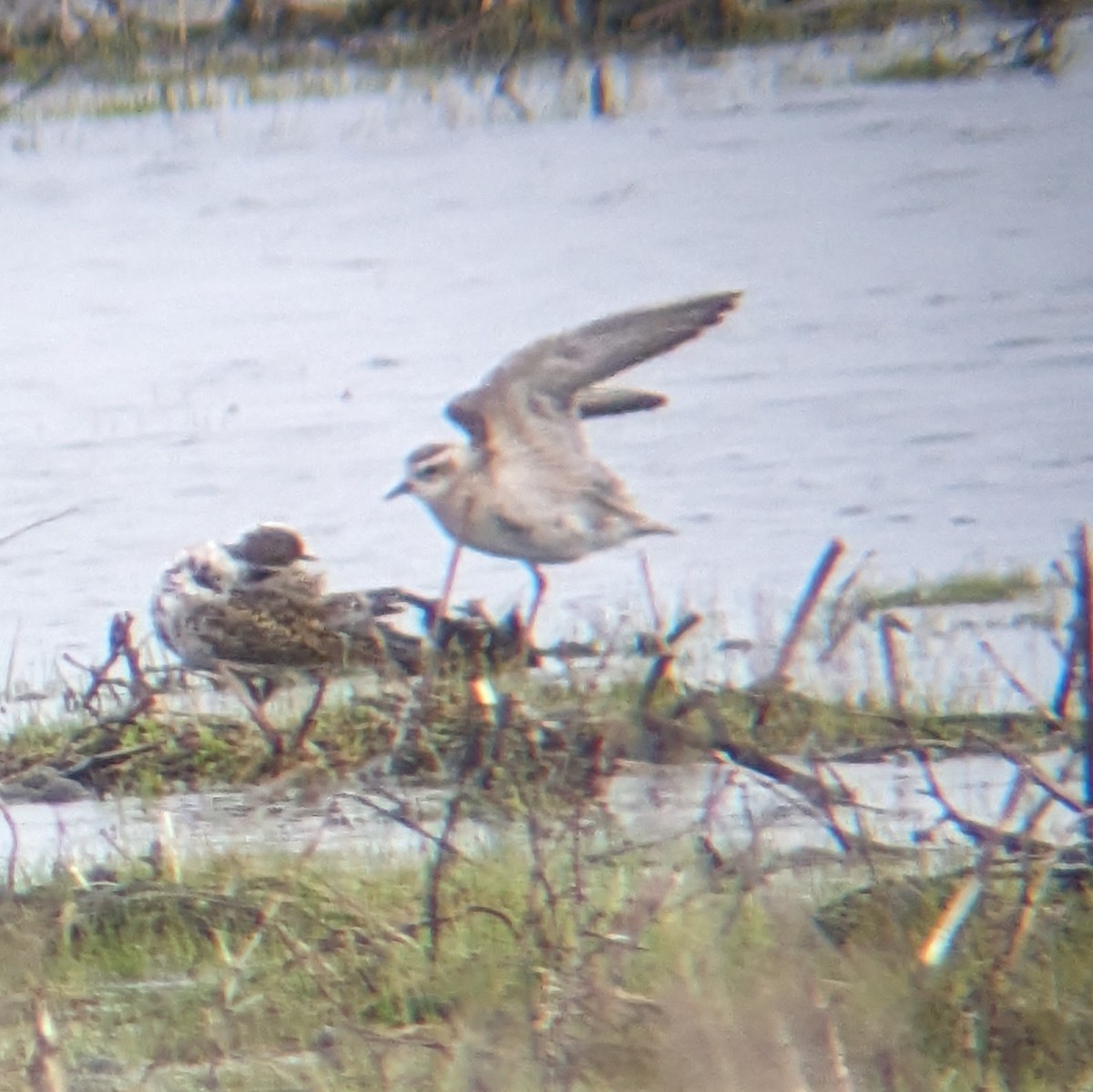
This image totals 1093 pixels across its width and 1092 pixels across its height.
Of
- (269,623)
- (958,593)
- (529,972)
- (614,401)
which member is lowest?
(958,593)

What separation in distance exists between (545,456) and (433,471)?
307mm

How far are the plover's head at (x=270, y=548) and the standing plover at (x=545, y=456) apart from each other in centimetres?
56

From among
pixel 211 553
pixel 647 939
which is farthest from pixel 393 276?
pixel 647 939

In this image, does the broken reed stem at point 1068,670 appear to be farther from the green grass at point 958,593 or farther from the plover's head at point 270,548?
the plover's head at point 270,548

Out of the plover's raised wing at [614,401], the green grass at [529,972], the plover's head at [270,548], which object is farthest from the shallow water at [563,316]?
the green grass at [529,972]

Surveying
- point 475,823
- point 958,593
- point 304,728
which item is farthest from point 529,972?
point 958,593

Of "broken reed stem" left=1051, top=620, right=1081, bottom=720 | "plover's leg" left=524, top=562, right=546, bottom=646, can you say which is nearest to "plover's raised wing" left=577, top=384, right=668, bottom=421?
"plover's leg" left=524, top=562, right=546, bottom=646

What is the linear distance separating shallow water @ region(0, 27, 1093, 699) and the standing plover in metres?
0.24

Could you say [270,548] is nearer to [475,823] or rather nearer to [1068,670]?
[475,823]

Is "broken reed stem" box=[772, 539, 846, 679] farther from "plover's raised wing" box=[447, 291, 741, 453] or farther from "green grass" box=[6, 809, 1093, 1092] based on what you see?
"plover's raised wing" box=[447, 291, 741, 453]

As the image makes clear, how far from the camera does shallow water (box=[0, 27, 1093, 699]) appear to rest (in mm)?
8125

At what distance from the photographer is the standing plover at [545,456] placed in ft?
23.5

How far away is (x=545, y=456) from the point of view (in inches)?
293

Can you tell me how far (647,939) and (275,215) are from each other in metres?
9.45
